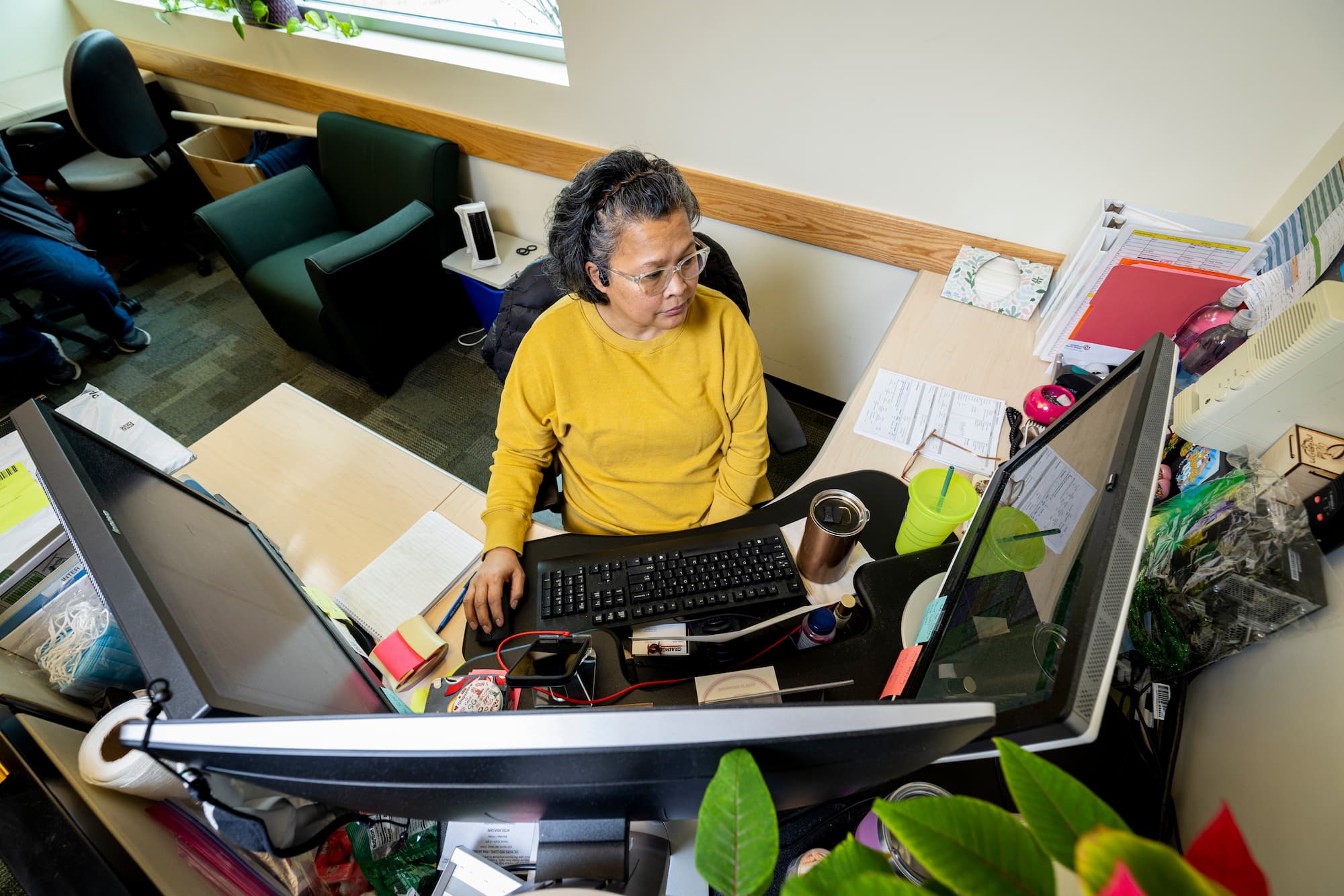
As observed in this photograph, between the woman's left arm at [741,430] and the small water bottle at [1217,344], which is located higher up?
the small water bottle at [1217,344]

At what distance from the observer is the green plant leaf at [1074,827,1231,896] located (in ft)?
0.71

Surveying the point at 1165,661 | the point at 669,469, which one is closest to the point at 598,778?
the point at 1165,661

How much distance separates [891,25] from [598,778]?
172 centimetres

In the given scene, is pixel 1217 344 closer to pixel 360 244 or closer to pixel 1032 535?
pixel 1032 535

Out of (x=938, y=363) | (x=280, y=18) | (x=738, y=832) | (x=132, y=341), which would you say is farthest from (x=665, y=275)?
(x=132, y=341)

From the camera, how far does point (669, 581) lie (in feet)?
3.08

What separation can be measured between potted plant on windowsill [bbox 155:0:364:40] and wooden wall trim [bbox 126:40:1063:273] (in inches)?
7.6

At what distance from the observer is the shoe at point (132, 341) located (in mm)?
2617

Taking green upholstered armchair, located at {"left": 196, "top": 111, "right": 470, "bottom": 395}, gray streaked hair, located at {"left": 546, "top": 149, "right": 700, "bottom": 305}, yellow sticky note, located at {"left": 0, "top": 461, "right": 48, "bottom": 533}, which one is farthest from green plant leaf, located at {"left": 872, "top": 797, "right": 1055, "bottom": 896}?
green upholstered armchair, located at {"left": 196, "top": 111, "right": 470, "bottom": 395}

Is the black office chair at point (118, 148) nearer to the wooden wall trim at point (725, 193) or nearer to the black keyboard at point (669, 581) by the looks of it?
the wooden wall trim at point (725, 193)

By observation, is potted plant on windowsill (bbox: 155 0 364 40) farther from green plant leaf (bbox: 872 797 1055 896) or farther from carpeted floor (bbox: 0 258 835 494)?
green plant leaf (bbox: 872 797 1055 896)

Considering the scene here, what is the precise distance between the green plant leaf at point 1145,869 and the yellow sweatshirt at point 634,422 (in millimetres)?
963

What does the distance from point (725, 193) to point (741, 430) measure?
1009mm

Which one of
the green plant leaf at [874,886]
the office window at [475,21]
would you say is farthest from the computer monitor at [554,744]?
the office window at [475,21]
